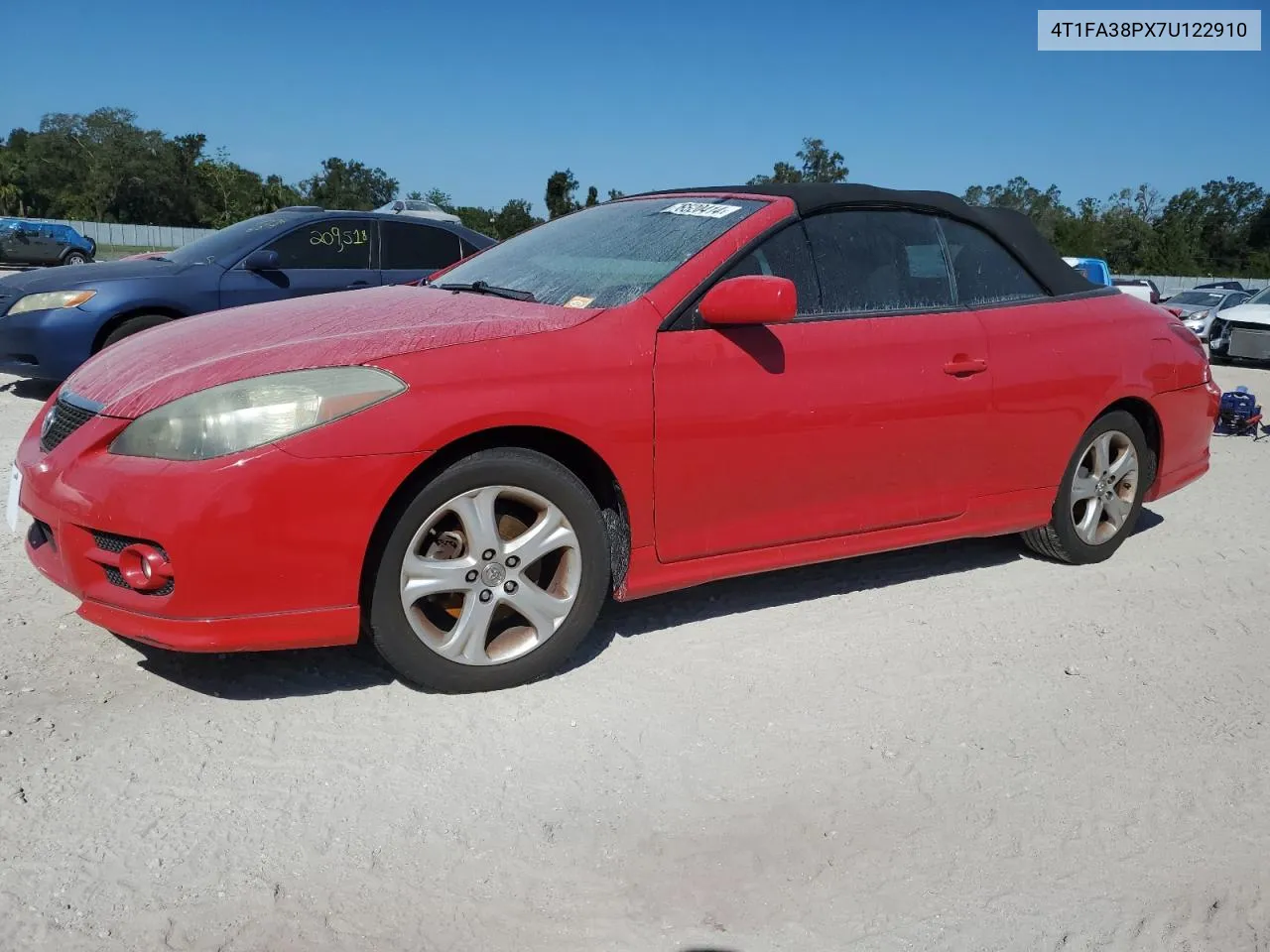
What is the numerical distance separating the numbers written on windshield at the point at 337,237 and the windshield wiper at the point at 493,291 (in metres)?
4.29

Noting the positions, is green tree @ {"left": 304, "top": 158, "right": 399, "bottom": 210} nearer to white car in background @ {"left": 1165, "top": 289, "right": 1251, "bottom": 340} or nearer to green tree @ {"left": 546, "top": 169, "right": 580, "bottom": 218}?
green tree @ {"left": 546, "top": 169, "right": 580, "bottom": 218}

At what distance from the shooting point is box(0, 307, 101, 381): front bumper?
7.22 metres

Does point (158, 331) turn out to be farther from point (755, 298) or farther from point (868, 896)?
point (868, 896)

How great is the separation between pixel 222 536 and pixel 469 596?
717mm

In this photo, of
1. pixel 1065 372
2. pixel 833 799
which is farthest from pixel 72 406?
pixel 1065 372

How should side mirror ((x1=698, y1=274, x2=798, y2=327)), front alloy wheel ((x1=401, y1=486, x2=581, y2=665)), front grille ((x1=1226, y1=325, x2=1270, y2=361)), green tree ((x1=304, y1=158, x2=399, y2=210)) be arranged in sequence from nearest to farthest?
1. front alloy wheel ((x1=401, y1=486, x2=581, y2=665))
2. side mirror ((x1=698, y1=274, x2=798, y2=327))
3. front grille ((x1=1226, y1=325, x2=1270, y2=361))
4. green tree ((x1=304, y1=158, x2=399, y2=210))

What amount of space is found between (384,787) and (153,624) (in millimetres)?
775

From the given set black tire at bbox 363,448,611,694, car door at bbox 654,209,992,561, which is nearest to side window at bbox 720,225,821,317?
car door at bbox 654,209,992,561

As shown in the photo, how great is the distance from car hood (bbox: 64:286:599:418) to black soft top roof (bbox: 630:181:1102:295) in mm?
1047

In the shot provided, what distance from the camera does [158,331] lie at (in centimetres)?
374

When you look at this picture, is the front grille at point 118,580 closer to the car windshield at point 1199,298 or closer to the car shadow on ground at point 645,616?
the car shadow on ground at point 645,616

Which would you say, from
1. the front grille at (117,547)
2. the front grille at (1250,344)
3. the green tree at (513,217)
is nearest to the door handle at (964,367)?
the front grille at (117,547)

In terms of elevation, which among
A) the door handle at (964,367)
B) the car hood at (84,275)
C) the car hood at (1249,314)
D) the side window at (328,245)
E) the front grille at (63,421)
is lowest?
the front grille at (63,421)

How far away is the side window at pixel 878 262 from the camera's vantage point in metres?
3.97
